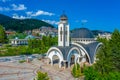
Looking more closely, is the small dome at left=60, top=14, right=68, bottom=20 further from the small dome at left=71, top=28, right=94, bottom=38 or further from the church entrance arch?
the small dome at left=71, top=28, right=94, bottom=38

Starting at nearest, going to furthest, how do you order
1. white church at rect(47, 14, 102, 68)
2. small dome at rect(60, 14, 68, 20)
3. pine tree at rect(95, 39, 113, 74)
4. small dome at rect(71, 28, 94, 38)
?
pine tree at rect(95, 39, 113, 74) → white church at rect(47, 14, 102, 68) → small dome at rect(60, 14, 68, 20) → small dome at rect(71, 28, 94, 38)

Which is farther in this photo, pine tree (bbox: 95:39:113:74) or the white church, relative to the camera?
the white church

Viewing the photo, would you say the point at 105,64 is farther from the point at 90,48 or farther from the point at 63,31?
the point at 63,31

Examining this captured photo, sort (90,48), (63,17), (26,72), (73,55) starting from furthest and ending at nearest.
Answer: (90,48) < (63,17) < (73,55) < (26,72)

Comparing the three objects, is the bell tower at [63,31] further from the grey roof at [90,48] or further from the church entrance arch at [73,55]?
the grey roof at [90,48]

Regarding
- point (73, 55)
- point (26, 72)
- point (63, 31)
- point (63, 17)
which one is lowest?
point (26, 72)

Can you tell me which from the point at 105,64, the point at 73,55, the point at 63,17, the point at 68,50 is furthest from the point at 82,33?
the point at 105,64

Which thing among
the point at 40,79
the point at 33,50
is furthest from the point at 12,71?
the point at 33,50

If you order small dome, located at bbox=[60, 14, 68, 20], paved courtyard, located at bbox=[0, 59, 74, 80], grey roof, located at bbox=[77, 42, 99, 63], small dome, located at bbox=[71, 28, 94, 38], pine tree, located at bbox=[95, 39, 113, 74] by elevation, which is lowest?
paved courtyard, located at bbox=[0, 59, 74, 80]

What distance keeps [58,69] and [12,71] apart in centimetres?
706

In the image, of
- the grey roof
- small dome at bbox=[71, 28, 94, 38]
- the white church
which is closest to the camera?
the white church

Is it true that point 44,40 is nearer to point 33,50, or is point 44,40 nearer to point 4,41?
point 33,50

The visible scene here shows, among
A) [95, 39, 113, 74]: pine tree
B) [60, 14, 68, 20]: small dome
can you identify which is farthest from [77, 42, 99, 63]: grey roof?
[95, 39, 113, 74]: pine tree

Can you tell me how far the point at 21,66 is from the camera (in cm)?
3672
